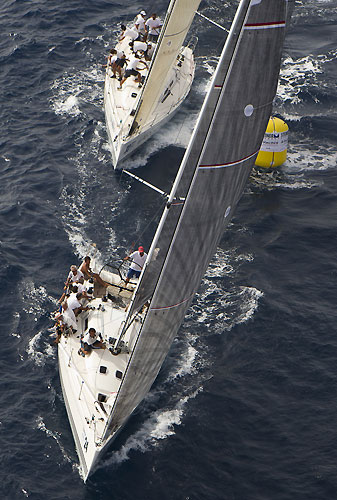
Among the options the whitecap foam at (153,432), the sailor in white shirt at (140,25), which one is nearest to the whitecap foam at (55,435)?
the whitecap foam at (153,432)

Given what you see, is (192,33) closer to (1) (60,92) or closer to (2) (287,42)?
(2) (287,42)

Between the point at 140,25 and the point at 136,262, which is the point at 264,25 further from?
the point at 140,25

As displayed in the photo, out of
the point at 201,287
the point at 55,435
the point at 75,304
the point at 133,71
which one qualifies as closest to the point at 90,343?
the point at 75,304

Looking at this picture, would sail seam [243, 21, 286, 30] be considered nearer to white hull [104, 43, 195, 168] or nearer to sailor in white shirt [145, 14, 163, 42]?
white hull [104, 43, 195, 168]

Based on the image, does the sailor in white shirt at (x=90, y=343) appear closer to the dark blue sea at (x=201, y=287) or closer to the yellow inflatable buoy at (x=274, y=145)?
the dark blue sea at (x=201, y=287)

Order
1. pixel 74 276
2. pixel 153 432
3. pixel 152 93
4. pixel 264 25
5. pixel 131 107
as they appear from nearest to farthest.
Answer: pixel 264 25 < pixel 153 432 < pixel 74 276 < pixel 152 93 < pixel 131 107
